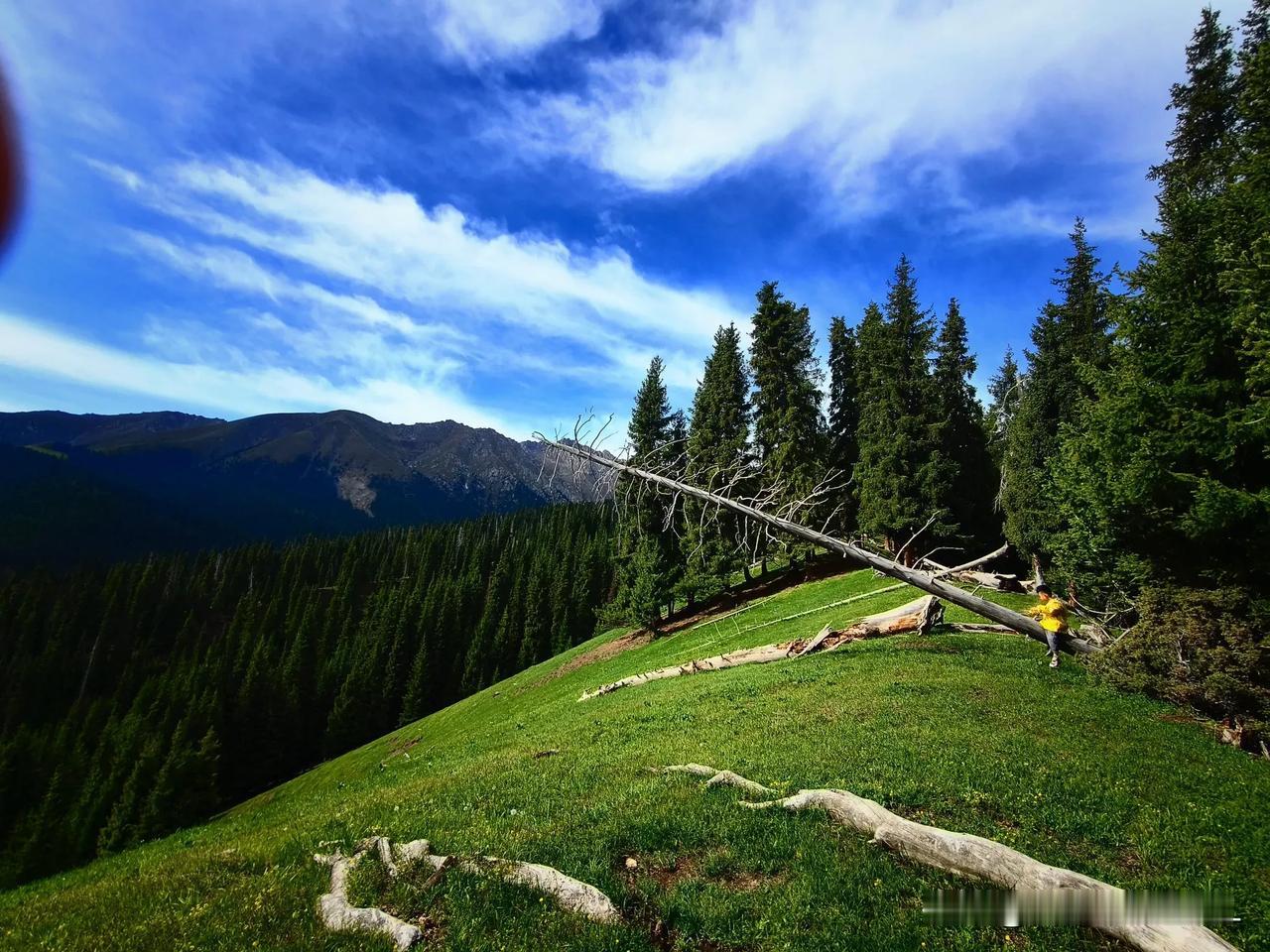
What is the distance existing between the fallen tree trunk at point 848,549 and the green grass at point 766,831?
173cm

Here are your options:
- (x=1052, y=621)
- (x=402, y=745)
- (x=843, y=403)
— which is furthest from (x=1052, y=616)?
(x=402, y=745)

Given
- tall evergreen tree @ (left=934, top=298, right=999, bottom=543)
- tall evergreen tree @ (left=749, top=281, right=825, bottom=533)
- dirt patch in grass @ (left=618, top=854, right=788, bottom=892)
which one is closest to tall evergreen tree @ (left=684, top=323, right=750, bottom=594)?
tall evergreen tree @ (left=749, top=281, right=825, bottom=533)

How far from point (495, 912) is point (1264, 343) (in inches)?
644

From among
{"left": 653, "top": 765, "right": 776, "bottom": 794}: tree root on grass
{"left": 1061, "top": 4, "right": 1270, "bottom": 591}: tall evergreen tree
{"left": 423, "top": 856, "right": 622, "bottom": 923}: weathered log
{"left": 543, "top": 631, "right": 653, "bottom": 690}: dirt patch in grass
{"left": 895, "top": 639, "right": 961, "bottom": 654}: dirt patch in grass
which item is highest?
{"left": 1061, "top": 4, "right": 1270, "bottom": 591}: tall evergreen tree

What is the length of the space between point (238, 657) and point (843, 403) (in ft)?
338

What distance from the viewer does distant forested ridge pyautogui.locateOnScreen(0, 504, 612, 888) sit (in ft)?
180

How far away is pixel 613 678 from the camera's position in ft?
100

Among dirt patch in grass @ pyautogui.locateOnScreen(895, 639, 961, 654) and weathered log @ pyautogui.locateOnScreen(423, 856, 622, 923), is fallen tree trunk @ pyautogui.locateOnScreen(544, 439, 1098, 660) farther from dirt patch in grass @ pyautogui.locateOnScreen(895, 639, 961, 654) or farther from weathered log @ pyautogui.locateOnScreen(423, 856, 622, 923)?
weathered log @ pyautogui.locateOnScreen(423, 856, 622, 923)

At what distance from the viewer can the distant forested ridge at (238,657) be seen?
180 feet

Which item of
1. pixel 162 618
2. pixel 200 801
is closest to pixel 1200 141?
pixel 200 801

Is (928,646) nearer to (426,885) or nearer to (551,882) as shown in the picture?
(551,882)

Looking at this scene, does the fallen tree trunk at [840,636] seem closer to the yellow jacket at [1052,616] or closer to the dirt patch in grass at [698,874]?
the yellow jacket at [1052,616]

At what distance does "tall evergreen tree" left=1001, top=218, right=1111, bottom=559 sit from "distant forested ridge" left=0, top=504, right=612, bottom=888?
28027 mm

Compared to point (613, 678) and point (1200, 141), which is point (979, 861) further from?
point (1200, 141)
